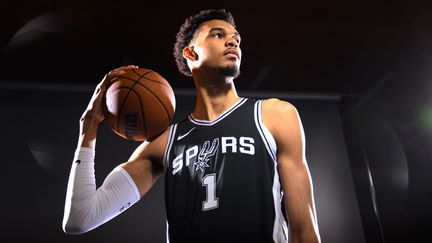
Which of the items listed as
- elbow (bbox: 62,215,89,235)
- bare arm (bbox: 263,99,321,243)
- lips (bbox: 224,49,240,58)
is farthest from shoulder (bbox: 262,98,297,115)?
elbow (bbox: 62,215,89,235)

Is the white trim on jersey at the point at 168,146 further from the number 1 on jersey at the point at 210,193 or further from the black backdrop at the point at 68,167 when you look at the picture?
the black backdrop at the point at 68,167

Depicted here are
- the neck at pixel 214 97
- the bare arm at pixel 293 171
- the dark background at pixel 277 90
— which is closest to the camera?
the bare arm at pixel 293 171

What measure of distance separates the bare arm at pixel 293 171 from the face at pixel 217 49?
0.22m

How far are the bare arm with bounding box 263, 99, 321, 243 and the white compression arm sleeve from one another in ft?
1.95

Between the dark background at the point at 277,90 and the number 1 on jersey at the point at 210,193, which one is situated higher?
the dark background at the point at 277,90

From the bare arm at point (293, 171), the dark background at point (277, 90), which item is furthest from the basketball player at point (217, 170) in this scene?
the dark background at point (277, 90)

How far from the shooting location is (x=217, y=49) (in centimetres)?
157

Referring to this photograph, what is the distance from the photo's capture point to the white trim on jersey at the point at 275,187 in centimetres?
127

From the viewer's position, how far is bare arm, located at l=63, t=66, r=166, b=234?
4.42 feet

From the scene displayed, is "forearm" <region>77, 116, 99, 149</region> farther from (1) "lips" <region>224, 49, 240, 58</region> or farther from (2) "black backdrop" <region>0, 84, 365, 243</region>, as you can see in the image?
(2) "black backdrop" <region>0, 84, 365, 243</region>
